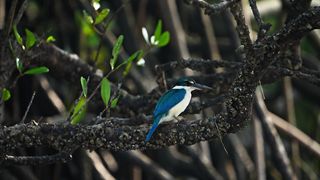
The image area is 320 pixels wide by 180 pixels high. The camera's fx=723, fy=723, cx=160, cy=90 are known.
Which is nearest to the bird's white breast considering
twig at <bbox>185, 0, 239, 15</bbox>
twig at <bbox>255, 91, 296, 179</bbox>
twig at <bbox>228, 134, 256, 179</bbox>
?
twig at <bbox>185, 0, 239, 15</bbox>

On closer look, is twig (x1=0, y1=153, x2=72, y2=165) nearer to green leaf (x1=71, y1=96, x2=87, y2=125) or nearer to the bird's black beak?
Result: green leaf (x1=71, y1=96, x2=87, y2=125)

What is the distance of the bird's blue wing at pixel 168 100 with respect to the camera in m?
3.58

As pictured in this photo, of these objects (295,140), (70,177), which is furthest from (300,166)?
(70,177)

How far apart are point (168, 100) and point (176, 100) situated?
1.9 inches

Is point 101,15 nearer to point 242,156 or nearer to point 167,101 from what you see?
point 167,101

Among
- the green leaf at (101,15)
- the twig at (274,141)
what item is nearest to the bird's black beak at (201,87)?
the green leaf at (101,15)

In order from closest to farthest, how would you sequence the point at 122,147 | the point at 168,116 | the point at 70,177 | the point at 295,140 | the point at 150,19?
the point at 122,147, the point at 168,116, the point at 295,140, the point at 70,177, the point at 150,19

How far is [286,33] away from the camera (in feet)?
8.66

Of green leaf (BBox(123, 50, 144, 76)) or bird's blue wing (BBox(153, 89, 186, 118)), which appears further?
bird's blue wing (BBox(153, 89, 186, 118))

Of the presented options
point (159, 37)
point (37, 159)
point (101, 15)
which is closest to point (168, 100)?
point (159, 37)

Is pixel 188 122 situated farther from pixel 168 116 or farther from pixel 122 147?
pixel 168 116

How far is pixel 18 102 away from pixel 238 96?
2.88m

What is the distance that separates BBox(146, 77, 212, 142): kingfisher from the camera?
11.8ft

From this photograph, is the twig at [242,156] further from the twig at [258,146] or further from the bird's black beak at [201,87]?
the bird's black beak at [201,87]
